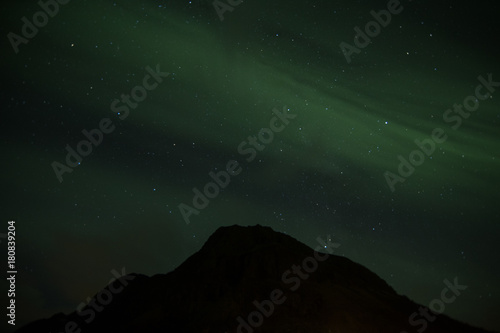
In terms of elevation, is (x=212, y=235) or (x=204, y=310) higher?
(x=204, y=310)

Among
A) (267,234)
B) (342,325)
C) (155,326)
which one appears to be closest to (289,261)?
(267,234)

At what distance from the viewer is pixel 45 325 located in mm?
50312

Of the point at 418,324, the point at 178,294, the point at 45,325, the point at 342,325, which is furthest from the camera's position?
the point at 45,325

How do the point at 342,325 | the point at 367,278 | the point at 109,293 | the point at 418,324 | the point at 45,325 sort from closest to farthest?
1. the point at 342,325
2. the point at 418,324
3. the point at 45,325
4. the point at 367,278
5. the point at 109,293

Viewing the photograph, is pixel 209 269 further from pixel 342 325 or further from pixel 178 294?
pixel 342 325

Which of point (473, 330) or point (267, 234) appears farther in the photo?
point (267, 234)

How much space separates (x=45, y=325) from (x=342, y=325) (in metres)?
34.7

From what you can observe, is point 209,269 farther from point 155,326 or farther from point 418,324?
point 418,324

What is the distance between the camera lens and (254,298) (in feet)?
136

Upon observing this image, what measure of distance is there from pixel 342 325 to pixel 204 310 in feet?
42.3

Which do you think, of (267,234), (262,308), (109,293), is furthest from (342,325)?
(109,293)

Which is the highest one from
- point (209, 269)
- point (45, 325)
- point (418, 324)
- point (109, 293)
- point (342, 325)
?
point (342, 325)

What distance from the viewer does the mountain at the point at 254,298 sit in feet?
126

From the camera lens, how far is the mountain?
126ft
